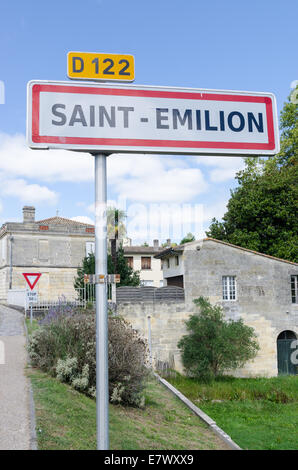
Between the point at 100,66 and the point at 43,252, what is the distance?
40085 mm

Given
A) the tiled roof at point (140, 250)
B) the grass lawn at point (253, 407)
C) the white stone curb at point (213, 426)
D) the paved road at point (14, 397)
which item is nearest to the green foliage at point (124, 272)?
the grass lawn at point (253, 407)

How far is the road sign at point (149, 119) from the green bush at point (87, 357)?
8.02m

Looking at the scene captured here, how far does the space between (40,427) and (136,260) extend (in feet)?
144

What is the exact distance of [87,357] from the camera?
986 centimetres

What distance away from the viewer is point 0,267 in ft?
137

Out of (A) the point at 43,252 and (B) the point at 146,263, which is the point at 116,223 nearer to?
(A) the point at 43,252

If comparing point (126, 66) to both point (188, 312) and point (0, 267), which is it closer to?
point (188, 312)

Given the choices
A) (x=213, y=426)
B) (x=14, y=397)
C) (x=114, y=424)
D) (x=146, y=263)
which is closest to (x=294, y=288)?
(x=213, y=426)

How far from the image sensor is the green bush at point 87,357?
957cm

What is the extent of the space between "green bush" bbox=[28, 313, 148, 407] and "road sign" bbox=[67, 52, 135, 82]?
818cm

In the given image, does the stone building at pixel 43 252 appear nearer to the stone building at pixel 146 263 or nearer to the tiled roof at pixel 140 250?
the tiled roof at pixel 140 250

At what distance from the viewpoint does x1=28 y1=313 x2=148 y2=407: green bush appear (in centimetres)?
957

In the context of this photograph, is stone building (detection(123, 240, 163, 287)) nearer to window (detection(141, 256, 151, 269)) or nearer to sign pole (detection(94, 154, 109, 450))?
window (detection(141, 256, 151, 269))

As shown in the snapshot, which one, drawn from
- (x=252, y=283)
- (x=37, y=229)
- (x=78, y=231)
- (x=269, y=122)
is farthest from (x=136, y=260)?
(x=269, y=122)
